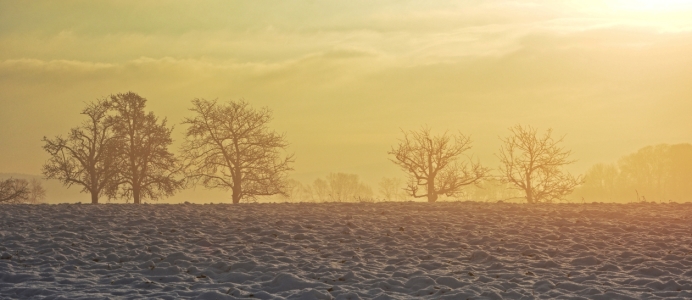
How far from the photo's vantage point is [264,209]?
22844 millimetres

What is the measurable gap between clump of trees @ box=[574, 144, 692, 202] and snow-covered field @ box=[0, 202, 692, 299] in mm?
89646

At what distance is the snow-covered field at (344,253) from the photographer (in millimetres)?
12344

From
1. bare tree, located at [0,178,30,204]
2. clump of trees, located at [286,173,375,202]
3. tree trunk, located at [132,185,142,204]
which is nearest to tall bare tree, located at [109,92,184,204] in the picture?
tree trunk, located at [132,185,142,204]

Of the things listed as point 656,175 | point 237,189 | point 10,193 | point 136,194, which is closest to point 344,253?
point 136,194

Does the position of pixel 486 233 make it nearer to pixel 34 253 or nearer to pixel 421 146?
pixel 34 253

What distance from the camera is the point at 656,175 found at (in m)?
105

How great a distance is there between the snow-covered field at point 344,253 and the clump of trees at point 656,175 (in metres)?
89.6

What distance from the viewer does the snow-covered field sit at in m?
12.3

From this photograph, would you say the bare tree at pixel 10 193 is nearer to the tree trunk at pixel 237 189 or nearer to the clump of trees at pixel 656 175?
the tree trunk at pixel 237 189

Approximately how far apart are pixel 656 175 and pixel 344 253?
103612 millimetres

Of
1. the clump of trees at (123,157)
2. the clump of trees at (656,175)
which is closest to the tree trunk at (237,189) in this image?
the clump of trees at (123,157)

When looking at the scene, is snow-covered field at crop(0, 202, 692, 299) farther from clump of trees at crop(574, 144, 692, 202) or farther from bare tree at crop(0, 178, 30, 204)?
clump of trees at crop(574, 144, 692, 202)

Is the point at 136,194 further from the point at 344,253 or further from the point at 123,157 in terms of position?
the point at 344,253

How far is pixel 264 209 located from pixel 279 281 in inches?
402
